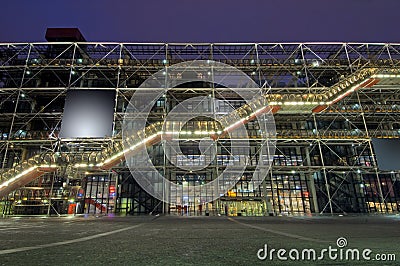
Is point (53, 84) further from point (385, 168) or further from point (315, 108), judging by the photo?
point (385, 168)

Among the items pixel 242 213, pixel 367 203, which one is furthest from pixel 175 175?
pixel 367 203

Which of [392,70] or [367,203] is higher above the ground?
[392,70]

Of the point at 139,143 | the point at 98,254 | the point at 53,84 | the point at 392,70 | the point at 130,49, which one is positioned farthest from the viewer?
the point at 53,84

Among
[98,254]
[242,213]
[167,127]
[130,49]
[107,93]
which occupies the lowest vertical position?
[242,213]

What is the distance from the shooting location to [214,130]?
45.8ft

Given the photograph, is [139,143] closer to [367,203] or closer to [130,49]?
[130,49]

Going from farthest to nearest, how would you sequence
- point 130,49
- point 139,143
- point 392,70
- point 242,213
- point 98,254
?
point 130,49, point 242,213, point 392,70, point 139,143, point 98,254

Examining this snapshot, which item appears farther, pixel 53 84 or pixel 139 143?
pixel 53 84

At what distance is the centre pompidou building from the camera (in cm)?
1516

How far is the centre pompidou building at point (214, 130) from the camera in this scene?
1516cm

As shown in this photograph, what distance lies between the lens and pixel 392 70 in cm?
1430

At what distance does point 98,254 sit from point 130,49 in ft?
63.0

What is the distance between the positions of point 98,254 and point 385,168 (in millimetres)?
18853

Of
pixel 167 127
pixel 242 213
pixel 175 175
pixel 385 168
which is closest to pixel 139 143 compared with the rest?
pixel 167 127
